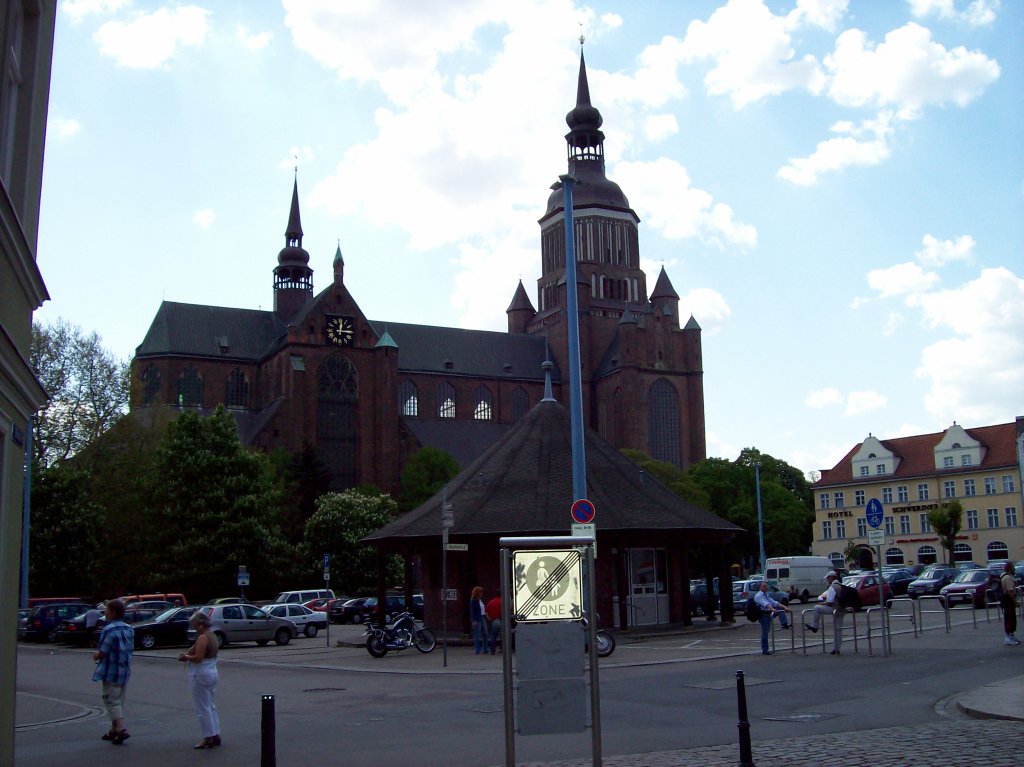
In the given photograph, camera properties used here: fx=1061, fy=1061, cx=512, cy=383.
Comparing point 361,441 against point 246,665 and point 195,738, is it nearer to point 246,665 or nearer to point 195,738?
point 246,665

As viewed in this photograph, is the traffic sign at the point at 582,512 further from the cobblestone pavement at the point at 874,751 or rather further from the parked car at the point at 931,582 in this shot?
the parked car at the point at 931,582

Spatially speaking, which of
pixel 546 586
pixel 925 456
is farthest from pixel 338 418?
pixel 546 586

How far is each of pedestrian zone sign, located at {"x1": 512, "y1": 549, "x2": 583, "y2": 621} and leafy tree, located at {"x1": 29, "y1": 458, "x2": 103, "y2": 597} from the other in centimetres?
4316

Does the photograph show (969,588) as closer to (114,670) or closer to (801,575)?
(801,575)

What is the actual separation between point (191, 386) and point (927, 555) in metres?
58.0

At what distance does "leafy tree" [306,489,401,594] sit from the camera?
59344 millimetres

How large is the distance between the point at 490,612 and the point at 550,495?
516cm

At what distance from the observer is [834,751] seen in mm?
10039

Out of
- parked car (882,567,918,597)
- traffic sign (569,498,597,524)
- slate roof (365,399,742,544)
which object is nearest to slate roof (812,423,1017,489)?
parked car (882,567,918,597)

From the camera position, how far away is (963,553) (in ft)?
241

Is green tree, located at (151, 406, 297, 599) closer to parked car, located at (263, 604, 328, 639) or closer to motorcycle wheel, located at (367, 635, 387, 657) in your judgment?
parked car, located at (263, 604, 328, 639)

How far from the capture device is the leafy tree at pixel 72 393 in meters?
50.8

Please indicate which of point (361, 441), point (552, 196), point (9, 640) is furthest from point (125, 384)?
point (552, 196)

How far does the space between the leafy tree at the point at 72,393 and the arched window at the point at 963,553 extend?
54.9m
